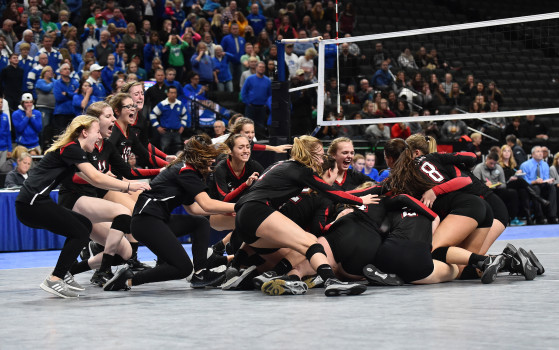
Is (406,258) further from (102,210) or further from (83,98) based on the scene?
(83,98)

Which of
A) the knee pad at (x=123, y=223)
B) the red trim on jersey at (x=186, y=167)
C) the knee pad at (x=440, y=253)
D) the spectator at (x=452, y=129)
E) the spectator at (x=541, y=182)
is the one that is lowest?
the spectator at (x=541, y=182)

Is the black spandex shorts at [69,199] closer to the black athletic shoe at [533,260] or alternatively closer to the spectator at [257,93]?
the black athletic shoe at [533,260]

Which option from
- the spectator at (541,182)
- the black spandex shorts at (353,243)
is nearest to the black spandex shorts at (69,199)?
the black spandex shorts at (353,243)

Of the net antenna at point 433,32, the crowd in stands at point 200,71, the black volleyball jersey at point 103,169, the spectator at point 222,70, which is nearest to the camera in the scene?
the black volleyball jersey at point 103,169

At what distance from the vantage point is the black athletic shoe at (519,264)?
21.7ft

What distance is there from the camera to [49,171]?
20.4 ft

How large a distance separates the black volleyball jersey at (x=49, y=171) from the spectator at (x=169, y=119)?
759 centimetres

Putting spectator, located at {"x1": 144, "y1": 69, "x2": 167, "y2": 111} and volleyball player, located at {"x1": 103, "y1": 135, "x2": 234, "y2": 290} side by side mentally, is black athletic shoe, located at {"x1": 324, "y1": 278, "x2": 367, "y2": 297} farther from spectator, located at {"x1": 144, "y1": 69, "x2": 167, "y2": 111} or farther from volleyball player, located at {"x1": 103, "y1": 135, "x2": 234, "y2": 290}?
spectator, located at {"x1": 144, "y1": 69, "x2": 167, "y2": 111}

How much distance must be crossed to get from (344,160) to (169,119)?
7118 millimetres

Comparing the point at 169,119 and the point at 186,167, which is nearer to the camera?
the point at 186,167

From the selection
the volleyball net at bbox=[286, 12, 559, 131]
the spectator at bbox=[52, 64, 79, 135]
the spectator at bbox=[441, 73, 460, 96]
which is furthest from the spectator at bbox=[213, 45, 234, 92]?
the spectator at bbox=[441, 73, 460, 96]

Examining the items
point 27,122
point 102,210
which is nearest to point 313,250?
point 102,210

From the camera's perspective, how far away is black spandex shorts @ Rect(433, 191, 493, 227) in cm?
673

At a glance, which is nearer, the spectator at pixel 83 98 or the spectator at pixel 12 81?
the spectator at pixel 83 98
